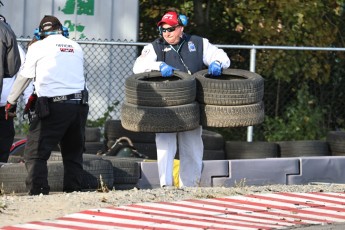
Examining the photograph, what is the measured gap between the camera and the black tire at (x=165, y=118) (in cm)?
1152

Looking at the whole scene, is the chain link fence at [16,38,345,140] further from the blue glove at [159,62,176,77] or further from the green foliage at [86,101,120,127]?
the blue glove at [159,62,176,77]

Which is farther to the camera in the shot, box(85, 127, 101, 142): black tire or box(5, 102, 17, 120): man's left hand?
box(85, 127, 101, 142): black tire

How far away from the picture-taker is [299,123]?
1767 cm

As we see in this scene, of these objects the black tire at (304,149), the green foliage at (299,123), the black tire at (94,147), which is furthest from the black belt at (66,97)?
the green foliage at (299,123)

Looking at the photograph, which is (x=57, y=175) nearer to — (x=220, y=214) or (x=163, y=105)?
(x=163, y=105)

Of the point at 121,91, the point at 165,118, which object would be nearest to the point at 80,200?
the point at 165,118

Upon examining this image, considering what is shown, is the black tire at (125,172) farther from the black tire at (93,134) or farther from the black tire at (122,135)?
the black tire at (93,134)

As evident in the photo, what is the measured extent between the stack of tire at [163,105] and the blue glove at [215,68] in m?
0.27

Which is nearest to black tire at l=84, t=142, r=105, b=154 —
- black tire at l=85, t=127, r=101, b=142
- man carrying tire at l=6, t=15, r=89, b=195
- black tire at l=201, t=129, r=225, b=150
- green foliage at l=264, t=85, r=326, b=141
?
black tire at l=85, t=127, r=101, b=142

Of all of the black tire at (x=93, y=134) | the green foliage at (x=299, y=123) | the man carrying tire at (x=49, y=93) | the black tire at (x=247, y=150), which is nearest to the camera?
the man carrying tire at (x=49, y=93)

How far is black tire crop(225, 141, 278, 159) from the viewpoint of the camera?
1551 centimetres

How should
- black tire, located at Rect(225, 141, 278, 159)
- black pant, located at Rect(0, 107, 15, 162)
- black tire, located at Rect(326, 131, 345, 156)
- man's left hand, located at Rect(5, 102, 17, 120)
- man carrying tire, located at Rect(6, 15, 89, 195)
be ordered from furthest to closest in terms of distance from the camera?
black tire, located at Rect(326, 131, 345, 156)
black tire, located at Rect(225, 141, 278, 159)
black pant, located at Rect(0, 107, 15, 162)
man's left hand, located at Rect(5, 102, 17, 120)
man carrying tire, located at Rect(6, 15, 89, 195)

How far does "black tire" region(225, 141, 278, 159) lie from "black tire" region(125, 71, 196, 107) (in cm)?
393

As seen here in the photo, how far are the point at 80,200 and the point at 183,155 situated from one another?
2.49 m
